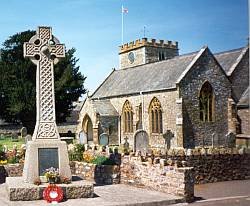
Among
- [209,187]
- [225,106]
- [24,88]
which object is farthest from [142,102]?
[209,187]

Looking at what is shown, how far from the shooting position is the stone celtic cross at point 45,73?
10375 mm

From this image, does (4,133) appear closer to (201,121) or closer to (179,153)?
(201,121)

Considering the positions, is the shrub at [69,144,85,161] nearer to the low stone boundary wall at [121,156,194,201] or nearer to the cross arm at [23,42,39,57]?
the low stone boundary wall at [121,156,194,201]

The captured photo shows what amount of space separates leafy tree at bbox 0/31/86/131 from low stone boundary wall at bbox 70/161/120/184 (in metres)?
27.3

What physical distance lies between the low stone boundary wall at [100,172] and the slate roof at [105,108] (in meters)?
18.5

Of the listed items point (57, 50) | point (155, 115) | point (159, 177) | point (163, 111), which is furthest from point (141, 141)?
point (155, 115)

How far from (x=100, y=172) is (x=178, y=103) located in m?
13.6

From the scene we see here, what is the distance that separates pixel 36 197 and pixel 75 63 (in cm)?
3754

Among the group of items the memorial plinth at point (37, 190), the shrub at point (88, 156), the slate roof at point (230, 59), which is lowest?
the memorial plinth at point (37, 190)

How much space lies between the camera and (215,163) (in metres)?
12.8

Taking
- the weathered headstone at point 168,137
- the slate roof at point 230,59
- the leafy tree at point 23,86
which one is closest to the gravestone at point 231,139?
the weathered headstone at point 168,137

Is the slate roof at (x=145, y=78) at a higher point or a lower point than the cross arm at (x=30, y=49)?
higher

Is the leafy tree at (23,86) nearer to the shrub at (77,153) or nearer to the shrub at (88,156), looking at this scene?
the shrub at (77,153)

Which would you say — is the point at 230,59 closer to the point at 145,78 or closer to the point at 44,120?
the point at 145,78
